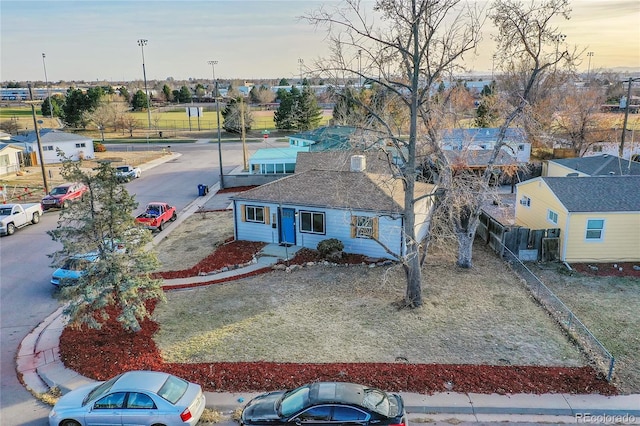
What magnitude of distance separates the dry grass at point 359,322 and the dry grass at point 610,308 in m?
1.23

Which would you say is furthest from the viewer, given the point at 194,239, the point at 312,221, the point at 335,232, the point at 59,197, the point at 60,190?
the point at 60,190

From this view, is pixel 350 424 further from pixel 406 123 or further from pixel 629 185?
pixel 629 185

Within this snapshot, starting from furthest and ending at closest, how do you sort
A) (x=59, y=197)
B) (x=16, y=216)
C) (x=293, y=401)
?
(x=59, y=197)
(x=16, y=216)
(x=293, y=401)

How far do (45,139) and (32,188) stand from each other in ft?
46.3

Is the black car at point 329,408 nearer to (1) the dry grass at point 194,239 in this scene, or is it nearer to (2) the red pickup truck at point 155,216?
(1) the dry grass at point 194,239

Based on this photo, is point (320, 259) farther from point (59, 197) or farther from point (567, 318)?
point (59, 197)

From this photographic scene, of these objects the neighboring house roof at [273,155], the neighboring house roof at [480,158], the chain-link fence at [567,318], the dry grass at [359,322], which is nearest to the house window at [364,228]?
the dry grass at [359,322]

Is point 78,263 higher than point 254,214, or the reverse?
point 78,263

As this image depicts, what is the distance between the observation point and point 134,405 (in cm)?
1049

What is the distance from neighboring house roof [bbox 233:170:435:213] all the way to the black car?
1169cm

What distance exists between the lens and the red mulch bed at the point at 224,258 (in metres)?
20.9

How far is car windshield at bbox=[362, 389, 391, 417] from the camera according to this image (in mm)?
9930

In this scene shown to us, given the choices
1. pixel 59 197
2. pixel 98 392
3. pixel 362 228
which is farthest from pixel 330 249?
pixel 59 197

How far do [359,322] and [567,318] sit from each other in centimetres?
701
